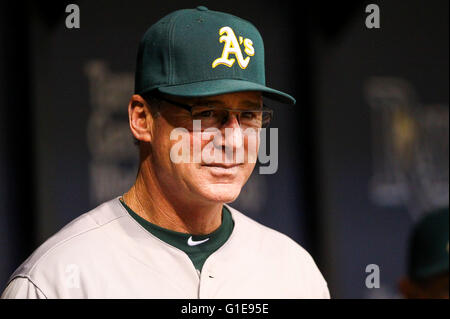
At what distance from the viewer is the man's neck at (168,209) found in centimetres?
153

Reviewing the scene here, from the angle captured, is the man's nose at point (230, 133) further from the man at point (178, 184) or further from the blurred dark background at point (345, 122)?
the blurred dark background at point (345, 122)

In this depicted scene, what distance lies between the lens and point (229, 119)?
4.80ft

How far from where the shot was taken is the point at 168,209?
1.53 meters

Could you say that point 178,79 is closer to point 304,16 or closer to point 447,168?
point 304,16

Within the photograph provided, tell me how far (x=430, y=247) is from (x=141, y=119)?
129cm

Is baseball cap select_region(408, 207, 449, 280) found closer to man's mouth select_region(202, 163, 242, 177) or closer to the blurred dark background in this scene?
the blurred dark background

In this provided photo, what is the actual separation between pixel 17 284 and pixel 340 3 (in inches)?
90.4

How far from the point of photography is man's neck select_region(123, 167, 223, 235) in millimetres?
1532

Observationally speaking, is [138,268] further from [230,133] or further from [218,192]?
[230,133]

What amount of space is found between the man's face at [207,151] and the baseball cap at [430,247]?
1069 mm

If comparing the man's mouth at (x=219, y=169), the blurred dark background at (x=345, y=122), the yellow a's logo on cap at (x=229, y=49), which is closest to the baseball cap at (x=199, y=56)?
the yellow a's logo on cap at (x=229, y=49)

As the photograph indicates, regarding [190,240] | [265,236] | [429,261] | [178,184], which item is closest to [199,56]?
[178,184]

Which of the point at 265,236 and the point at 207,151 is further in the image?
the point at 265,236
